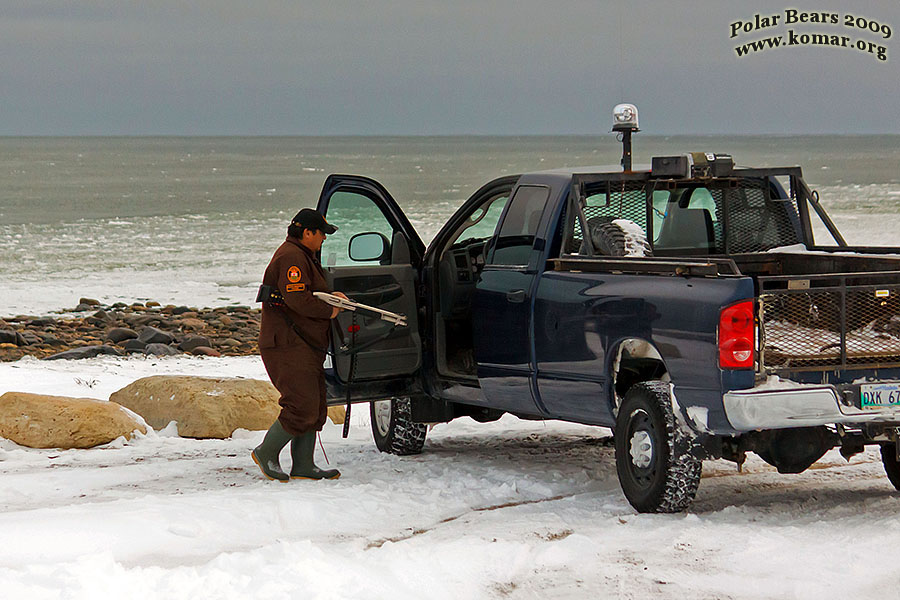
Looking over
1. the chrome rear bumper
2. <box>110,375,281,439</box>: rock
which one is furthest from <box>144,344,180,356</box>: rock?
the chrome rear bumper

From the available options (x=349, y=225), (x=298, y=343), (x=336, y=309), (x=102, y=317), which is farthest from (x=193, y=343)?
(x=349, y=225)

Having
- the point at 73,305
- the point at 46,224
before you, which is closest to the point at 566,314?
the point at 73,305

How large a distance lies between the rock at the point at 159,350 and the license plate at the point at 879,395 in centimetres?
1274

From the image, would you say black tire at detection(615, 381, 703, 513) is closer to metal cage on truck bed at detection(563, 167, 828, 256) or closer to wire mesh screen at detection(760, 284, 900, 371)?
wire mesh screen at detection(760, 284, 900, 371)

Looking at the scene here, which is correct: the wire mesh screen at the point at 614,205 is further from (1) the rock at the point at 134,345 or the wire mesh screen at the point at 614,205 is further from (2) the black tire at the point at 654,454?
(1) the rock at the point at 134,345

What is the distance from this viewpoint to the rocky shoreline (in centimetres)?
1883

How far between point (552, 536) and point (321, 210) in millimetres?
2994

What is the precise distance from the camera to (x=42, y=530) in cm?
656

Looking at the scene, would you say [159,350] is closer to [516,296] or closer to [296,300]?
[296,300]

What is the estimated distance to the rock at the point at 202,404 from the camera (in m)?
10.9

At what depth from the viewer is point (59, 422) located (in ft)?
33.6

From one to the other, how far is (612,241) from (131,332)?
14473 mm

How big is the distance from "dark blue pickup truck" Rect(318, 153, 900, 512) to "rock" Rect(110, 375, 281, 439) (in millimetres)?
1491

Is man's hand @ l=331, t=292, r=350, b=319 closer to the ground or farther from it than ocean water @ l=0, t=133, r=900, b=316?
farther from it
